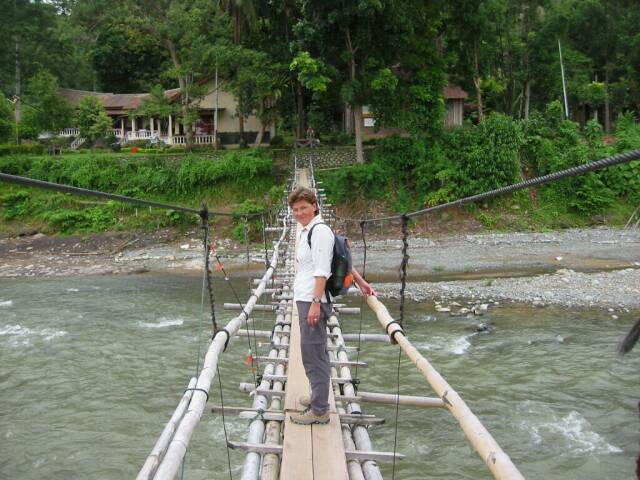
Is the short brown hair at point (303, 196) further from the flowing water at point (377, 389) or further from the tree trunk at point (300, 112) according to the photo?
the tree trunk at point (300, 112)

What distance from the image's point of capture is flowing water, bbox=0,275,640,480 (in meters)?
5.29

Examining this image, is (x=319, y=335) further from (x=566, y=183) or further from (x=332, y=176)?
(x=566, y=183)

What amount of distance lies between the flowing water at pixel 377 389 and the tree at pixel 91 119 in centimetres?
1377

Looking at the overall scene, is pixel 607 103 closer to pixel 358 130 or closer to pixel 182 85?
pixel 358 130

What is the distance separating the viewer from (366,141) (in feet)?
65.5

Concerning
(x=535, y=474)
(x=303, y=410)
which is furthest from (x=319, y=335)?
(x=535, y=474)

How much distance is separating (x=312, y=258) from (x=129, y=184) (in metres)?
17.3

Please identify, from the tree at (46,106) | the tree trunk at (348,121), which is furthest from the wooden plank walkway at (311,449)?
the tree at (46,106)

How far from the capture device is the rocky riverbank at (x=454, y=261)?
1131 cm

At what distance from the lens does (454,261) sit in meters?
14.3

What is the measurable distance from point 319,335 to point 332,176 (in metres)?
14.6

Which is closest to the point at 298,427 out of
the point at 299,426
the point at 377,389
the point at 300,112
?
the point at 299,426

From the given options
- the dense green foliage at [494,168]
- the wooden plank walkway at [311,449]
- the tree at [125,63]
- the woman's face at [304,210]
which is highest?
the tree at [125,63]

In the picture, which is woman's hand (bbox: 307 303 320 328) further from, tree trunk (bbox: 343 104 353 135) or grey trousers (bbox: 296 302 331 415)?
tree trunk (bbox: 343 104 353 135)
